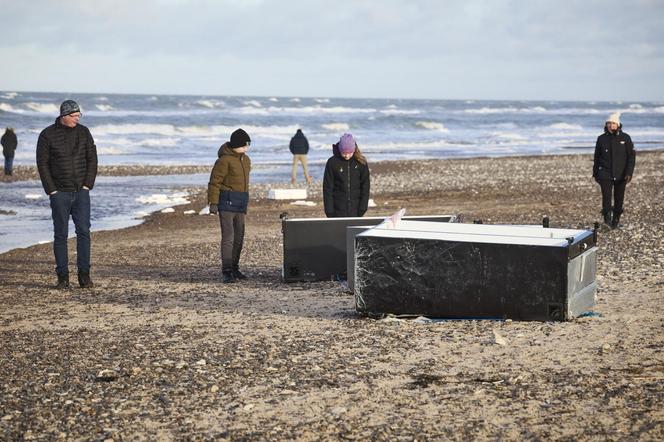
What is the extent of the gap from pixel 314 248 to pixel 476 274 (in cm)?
314

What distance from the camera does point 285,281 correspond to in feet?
35.8

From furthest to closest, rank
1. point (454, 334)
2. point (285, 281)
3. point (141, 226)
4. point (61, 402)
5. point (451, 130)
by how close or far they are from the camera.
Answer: point (451, 130) < point (141, 226) < point (285, 281) < point (454, 334) < point (61, 402)

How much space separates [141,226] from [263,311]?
31.0 feet

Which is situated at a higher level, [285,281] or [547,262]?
[547,262]

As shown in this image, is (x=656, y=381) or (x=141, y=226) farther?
(x=141, y=226)

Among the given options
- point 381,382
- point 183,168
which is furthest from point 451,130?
point 381,382

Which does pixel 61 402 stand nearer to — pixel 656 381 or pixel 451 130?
pixel 656 381

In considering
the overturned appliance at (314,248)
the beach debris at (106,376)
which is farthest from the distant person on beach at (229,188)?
the beach debris at (106,376)

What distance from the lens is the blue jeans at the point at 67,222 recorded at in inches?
409

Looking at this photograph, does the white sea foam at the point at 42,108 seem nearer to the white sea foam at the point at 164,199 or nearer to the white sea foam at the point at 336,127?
the white sea foam at the point at 336,127

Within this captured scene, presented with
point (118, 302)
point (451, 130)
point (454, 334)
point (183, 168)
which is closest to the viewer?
point (454, 334)

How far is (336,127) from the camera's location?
7325cm

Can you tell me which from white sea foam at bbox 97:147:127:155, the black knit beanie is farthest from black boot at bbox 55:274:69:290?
white sea foam at bbox 97:147:127:155

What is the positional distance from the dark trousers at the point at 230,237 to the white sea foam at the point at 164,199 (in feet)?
36.5
